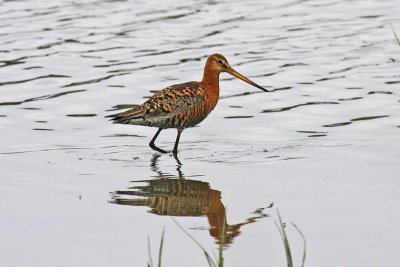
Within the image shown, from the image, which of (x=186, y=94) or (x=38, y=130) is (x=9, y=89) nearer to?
(x=38, y=130)

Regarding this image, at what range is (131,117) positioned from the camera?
36.5ft

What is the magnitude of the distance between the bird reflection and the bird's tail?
119cm

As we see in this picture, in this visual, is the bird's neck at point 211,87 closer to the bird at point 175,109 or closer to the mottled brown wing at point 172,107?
the bird at point 175,109

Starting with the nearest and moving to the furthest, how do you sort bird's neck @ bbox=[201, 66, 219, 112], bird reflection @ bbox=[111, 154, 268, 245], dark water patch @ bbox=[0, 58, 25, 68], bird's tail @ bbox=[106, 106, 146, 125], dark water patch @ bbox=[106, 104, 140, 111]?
bird reflection @ bbox=[111, 154, 268, 245] < bird's tail @ bbox=[106, 106, 146, 125] < bird's neck @ bbox=[201, 66, 219, 112] < dark water patch @ bbox=[106, 104, 140, 111] < dark water patch @ bbox=[0, 58, 25, 68]

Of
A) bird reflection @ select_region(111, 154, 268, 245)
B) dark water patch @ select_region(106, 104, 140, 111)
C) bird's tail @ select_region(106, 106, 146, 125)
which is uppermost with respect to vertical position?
bird's tail @ select_region(106, 106, 146, 125)

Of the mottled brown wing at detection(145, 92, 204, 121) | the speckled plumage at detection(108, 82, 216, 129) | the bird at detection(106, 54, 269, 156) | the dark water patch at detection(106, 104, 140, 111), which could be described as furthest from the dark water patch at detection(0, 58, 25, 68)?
the mottled brown wing at detection(145, 92, 204, 121)

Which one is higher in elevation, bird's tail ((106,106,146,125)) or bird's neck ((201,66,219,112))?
bird's neck ((201,66,219,112))

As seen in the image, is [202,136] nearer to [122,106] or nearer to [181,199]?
A: [122,106]

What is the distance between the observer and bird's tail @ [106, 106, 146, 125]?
11094 mm

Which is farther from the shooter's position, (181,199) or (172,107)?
(172,107)

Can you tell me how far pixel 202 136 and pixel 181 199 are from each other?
9.42 ft

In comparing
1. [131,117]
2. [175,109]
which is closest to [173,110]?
[175,109]

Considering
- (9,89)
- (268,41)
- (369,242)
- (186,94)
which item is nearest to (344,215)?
(369,242)

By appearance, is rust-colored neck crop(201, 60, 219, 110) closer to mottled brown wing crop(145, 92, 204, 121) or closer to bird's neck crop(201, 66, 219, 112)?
bird's neck crop(201, 66, 219, 112)
